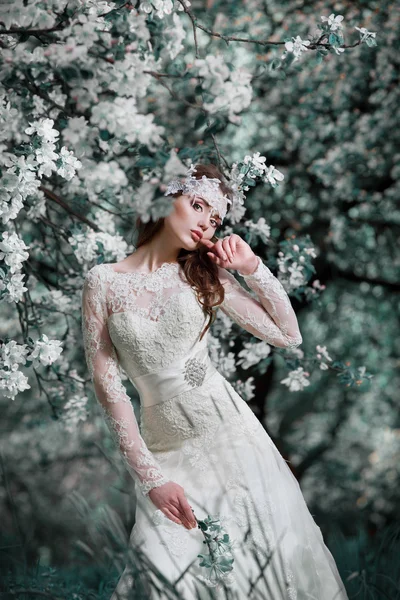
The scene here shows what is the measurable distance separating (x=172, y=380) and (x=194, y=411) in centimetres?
13

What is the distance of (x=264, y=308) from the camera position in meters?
2.75

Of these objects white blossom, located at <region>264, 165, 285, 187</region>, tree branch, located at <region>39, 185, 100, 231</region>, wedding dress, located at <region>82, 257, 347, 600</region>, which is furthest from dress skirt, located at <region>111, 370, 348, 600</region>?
tree branch, located at <region>39, 185, 100, 231</region>

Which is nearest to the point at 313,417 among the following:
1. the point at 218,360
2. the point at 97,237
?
the point at 218,360

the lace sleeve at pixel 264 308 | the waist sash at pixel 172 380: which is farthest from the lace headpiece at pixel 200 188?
the waist sash at pixel 172 380

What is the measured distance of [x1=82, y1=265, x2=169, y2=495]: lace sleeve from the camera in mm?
2467

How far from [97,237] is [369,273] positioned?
4.59 metres

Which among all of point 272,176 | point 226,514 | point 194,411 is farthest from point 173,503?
point 272,176

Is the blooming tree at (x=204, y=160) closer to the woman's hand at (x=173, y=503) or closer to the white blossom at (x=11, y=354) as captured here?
the white blossom at (x=11, y=354)

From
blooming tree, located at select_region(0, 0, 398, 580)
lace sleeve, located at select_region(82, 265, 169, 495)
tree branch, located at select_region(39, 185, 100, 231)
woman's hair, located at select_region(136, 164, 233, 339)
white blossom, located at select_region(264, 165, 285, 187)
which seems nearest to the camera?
blooming tree, located at select_region(0, 0, 398, 580)

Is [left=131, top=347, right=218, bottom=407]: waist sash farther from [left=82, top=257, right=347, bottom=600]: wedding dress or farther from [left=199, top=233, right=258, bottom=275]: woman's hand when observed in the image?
[left=199, top=233, right=258, bottom=275]: woman's hand

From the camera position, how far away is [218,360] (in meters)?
3.86

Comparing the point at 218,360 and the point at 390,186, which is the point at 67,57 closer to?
the point at 218,360

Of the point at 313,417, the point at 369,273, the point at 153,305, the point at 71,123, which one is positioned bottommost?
the point at 313,417

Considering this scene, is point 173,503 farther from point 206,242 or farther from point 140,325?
point 206,242
